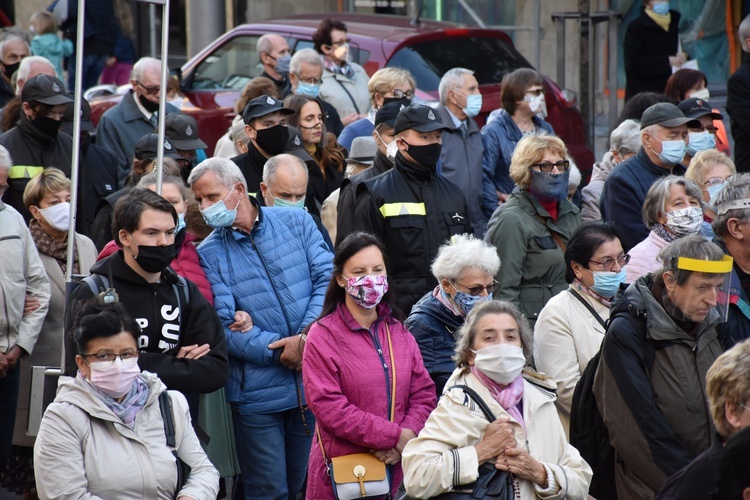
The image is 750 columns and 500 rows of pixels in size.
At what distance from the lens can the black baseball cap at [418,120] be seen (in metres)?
7.20

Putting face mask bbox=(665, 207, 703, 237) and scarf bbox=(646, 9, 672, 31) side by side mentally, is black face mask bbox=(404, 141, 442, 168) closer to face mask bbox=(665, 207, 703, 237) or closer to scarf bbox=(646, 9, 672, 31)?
face mask bbox=(665, 207, 703, 237)

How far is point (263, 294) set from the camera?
20.9ft

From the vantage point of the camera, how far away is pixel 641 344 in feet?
16.6

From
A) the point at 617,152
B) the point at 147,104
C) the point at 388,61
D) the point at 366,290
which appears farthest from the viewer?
the point at 388,61

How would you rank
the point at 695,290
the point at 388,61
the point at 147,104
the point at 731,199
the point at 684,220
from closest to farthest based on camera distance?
1. the point at 695,290
2. the point at 731,199
3. the point at 684,220
4. the point at 147,104
5. the point at 388,61

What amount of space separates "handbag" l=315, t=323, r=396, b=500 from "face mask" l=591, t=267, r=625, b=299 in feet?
4.52

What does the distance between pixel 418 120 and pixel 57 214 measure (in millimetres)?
2181

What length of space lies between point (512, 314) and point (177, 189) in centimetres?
242

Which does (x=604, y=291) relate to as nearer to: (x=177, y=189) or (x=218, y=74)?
(x=177, y=189)

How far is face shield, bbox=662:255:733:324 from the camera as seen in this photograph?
509 cm

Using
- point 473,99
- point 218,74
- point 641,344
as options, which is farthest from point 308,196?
point 218,74

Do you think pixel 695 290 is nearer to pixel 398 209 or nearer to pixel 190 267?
pixel 398 209

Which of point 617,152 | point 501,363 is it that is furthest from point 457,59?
point 501,363

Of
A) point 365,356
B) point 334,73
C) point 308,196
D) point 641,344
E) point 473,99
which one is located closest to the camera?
point 641,344
